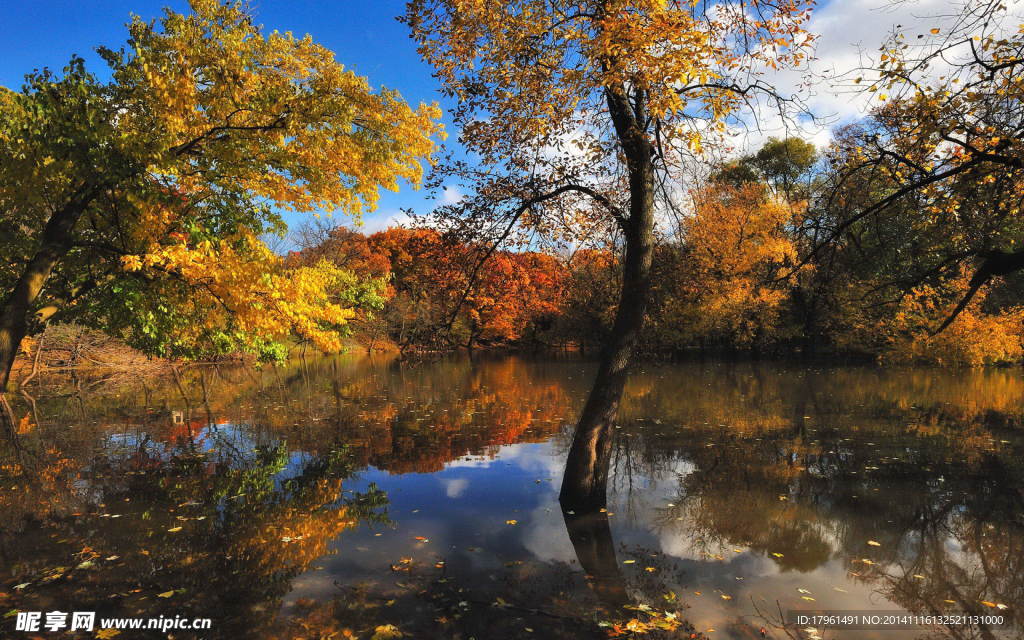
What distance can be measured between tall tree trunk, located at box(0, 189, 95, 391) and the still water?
2.30m

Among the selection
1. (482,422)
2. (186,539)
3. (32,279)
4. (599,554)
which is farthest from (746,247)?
(32,279)

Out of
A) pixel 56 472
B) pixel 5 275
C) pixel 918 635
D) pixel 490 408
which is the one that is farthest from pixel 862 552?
pixel 5 275

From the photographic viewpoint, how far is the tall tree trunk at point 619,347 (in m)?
7.09

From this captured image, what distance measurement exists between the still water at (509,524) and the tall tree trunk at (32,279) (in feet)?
7.53

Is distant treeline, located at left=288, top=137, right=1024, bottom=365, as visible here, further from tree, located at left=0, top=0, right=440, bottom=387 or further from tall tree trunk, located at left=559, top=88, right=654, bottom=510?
tree, located at left=0, top=0, right=440, bottom=387

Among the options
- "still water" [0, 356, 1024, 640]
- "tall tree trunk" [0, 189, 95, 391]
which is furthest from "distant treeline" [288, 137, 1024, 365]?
"tall tree trunk" [0, 189, 95, 391]

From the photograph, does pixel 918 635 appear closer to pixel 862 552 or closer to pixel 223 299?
pixel 862 552

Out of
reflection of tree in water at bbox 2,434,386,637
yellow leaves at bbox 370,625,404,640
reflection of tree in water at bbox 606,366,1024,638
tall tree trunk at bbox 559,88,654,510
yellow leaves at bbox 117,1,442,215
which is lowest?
reflection of tree in water at bbox 2,434,386,637

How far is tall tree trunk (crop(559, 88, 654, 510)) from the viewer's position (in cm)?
709

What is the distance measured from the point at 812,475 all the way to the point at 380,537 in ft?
22.8

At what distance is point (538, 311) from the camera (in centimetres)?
4388

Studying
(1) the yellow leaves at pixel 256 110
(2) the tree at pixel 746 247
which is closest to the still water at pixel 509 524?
(1) the yellow leaves at pixel 256 110

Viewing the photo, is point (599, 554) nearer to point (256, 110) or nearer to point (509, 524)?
point (509, 524)

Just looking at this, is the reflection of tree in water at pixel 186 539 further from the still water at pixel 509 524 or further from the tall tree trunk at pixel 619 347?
the tall tree trunk at pixel 619 347
